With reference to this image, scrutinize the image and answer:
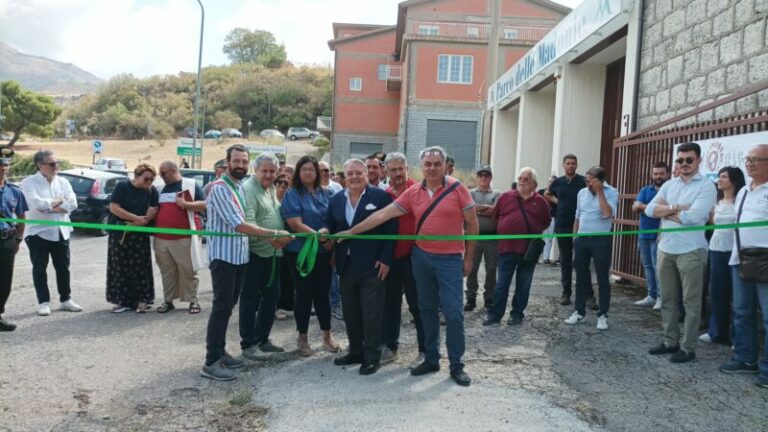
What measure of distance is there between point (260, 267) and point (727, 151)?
495 centimetres

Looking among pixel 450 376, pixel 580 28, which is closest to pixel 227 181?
pixel 450 376

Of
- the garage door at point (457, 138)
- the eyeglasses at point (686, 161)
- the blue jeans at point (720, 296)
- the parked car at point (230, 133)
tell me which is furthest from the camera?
the parked car at point (230, 133)

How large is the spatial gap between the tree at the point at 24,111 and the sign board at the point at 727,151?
61.8 metres

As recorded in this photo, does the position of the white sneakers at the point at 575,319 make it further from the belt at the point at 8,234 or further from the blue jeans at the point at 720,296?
the belt at the point at 8,234

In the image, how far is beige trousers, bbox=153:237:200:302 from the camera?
6750mm

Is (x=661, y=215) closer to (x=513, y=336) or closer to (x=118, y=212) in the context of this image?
(x=513, y=336)

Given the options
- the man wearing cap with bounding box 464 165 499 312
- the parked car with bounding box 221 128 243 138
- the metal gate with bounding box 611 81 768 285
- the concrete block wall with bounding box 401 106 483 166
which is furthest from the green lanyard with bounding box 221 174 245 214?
the parked car with bounding box 221 128 243 138

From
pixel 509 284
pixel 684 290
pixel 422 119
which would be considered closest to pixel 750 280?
pixel 684 290

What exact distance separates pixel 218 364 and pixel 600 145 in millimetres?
9191

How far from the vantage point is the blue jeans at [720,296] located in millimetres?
5449

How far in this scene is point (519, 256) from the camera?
21.0 ft

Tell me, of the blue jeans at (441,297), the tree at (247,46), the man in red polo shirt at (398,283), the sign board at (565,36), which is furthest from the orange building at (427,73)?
the tree at (247,46)

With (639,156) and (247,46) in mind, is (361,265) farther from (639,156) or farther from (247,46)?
(247,46)

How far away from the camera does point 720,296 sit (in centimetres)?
559
